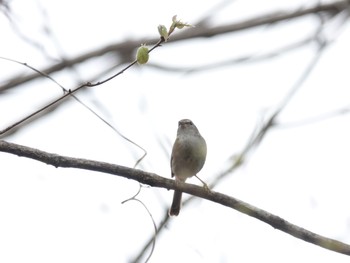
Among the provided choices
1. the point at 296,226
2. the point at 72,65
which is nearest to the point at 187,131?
the point at 72,65

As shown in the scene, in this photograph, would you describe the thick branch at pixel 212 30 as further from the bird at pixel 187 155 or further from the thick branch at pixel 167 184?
the thick branch at pixel 167 184

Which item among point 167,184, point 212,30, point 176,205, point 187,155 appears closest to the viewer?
point 167,184

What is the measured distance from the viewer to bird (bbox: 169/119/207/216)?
17.7 ft

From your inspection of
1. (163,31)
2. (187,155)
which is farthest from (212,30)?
(163,31)

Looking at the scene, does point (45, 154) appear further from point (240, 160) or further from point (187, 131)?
point (187, 131)

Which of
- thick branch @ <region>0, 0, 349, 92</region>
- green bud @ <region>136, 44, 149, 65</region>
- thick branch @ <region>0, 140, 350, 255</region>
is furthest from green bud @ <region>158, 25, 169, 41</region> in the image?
thick branch @ <region>0, 0, 349, 92</region>

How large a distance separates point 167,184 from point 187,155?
233 centimetres

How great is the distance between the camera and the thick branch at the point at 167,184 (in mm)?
2822

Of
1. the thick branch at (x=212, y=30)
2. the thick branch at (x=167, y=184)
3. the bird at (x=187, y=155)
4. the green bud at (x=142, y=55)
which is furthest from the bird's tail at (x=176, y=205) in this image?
the green bud at (x=142, y=55)

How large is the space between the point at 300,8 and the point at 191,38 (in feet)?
3.06

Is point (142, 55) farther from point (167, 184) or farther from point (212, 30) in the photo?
point (212, 30)

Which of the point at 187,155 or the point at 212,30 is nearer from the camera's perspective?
the point at 212,30

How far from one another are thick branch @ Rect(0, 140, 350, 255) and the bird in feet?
6.79

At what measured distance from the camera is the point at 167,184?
122 inches
